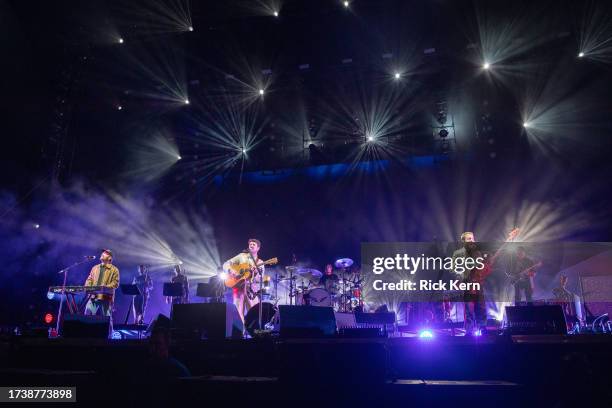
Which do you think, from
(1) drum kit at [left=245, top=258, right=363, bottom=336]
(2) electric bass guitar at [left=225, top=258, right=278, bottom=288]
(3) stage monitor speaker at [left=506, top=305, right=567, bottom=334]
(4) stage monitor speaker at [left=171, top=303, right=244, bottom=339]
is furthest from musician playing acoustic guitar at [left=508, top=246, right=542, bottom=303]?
(4) stage monitor speaker at [left=171, top=303, right=244, bottom=339]

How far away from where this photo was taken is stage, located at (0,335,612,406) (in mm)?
4152

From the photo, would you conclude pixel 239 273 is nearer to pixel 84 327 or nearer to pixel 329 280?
pixel 84 327

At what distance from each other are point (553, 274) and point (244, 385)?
942cm

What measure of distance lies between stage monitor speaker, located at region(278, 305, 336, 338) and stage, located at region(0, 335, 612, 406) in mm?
223

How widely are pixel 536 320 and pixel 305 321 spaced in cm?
259

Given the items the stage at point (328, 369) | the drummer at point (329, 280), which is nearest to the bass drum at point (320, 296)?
the drummer at point (329, 280)

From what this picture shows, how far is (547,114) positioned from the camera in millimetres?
11508

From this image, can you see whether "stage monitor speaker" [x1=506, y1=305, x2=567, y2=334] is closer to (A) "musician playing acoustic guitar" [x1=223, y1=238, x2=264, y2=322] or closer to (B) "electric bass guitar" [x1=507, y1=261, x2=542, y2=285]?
(B) "electric bass guitar" [x1=507, y1=261, x2=542, y2=285]

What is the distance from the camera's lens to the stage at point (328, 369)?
4152 mm

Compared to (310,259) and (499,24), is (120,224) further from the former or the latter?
(499,24)

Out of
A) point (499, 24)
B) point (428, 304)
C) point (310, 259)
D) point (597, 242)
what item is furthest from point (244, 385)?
point (597, 242)

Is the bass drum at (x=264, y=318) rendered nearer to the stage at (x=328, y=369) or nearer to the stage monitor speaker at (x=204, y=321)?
the stage monitor speaker at (x=204, y=321)

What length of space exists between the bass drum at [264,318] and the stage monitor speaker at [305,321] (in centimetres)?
220

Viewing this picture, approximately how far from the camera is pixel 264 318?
25.8 ft
